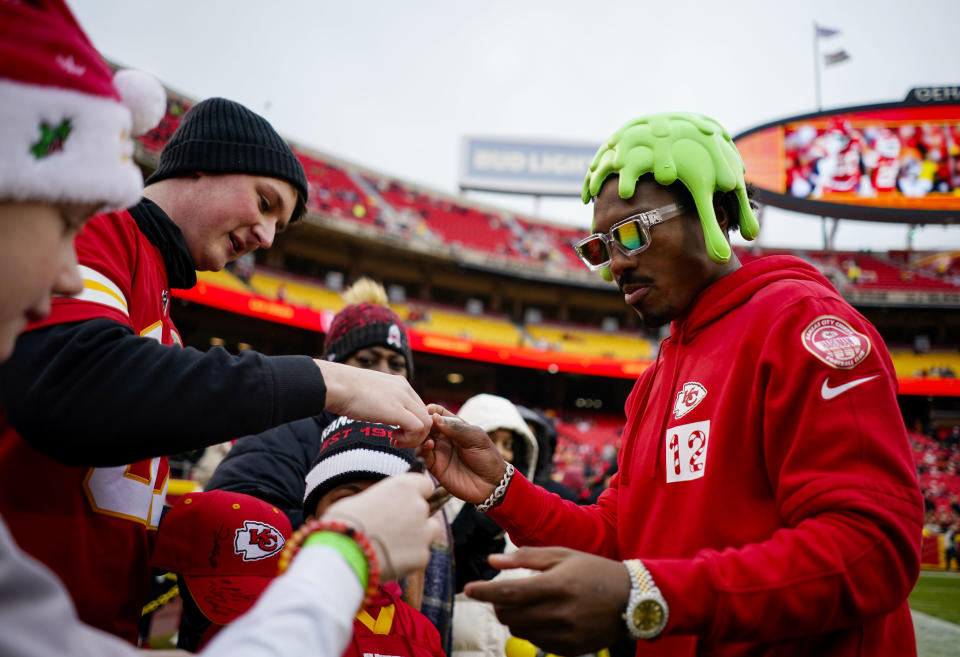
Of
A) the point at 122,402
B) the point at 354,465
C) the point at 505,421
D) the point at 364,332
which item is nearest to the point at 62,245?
the point at 122,402

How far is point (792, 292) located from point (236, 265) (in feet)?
71.6

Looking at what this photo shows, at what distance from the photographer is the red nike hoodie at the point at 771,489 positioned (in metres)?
1.15

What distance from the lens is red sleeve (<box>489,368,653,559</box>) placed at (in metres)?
1.87

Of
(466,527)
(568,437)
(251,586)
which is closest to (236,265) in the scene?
(568,437)

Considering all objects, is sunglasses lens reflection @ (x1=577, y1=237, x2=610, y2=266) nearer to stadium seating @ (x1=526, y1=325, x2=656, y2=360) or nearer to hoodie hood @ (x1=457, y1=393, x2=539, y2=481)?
hoodie hood @ (x1=457, y1=393, x2=539, y2=481)

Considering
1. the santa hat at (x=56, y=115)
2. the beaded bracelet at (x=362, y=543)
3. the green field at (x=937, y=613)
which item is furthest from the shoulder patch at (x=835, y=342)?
the green field at (x=937, y=613)

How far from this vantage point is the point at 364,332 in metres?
3.51

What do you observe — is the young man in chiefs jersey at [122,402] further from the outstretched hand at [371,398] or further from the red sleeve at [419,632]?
the red sleeve at [419,632]

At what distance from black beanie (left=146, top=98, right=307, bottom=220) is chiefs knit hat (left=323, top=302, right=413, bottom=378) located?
151cm

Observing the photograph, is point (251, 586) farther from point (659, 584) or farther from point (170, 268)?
point (659, 584)

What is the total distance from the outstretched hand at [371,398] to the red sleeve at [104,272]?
1.57ft

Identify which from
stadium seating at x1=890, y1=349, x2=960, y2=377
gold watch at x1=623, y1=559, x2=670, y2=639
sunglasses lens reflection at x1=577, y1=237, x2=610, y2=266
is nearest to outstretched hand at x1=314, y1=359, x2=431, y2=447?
gold watch at x1=623, y1=559, x2=670, y2=639

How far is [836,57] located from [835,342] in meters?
36.6

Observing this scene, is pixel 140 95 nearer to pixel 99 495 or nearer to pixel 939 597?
pixel 99 495
